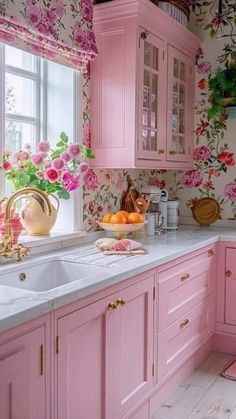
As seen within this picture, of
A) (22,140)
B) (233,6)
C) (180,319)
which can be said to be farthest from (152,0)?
(180,319)

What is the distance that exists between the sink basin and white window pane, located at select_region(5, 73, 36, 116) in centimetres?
87

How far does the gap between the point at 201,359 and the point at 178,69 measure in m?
1.93

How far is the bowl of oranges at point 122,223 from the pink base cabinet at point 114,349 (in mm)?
344

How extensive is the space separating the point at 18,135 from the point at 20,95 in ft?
0.72

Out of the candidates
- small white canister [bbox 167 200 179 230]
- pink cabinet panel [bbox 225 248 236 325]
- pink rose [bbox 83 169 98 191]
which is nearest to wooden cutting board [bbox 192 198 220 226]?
small white canister [bbox 167 200 179 230]

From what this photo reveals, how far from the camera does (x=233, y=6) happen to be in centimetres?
342

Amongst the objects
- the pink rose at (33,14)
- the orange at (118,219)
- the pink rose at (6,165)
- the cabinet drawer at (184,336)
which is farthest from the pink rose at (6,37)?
the cabinet drawer at (184,336)

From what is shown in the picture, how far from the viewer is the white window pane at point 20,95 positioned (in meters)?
2.48

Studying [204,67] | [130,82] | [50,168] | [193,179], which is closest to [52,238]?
[50,168]

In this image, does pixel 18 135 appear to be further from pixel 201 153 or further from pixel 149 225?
pixel 201 153

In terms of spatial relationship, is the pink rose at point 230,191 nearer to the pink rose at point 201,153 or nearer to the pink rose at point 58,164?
the pink rose at point 201,153

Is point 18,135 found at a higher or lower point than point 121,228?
higher

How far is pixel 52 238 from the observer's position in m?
2.46

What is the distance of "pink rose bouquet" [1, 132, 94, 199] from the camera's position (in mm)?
2398
